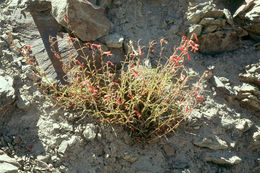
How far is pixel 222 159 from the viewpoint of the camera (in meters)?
2.76

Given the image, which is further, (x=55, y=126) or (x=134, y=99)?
(x=134, y=99)

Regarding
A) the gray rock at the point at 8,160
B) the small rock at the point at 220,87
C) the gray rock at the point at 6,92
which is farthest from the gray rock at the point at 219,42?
the gray rock at the point at 8,160

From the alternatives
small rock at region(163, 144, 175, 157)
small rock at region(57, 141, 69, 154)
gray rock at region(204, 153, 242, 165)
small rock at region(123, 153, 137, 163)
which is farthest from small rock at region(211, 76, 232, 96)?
small rock at region(57, 141, 69, 154)

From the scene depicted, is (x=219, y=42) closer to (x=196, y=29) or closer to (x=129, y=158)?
(x=196, y=29)

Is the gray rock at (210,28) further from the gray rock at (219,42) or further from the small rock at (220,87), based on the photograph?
the small rock at (220,87)

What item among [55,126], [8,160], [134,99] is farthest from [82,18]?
[8,160]

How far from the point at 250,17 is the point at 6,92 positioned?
9.99 feet

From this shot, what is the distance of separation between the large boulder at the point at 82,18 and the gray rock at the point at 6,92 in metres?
0.91

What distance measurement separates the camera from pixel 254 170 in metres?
2.92

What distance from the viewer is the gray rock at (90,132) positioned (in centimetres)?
255

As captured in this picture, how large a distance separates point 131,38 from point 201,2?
1071 mm

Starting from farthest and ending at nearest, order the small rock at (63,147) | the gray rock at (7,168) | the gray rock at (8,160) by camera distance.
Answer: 1. the small rock at (63,147)
2. the gray rock at (8,160)
3. the gray rock at (7,168)

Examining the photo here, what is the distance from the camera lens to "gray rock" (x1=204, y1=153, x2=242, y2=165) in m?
2.76

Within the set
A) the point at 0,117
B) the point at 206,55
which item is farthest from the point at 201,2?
the point at 0,117
